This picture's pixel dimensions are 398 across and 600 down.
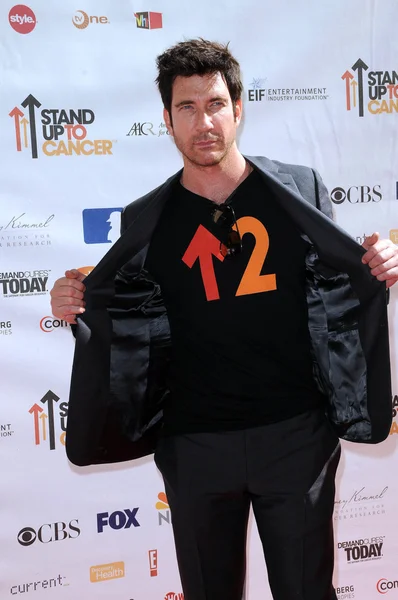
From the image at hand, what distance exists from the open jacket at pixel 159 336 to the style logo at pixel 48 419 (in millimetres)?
648

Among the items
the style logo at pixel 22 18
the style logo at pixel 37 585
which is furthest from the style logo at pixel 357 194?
the style logo at pixel 37 585

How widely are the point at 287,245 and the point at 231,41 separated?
3.47ft

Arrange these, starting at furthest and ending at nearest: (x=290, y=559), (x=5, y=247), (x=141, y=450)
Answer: (x=5, y=247)
(x=141, y=450)
(x=290, y=559)

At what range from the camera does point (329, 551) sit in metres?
1.67

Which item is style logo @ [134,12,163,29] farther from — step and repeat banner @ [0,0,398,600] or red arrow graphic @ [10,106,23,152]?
red arrow graphic @ [10,106,23,152]

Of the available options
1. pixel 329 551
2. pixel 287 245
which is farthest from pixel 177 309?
pixel 329 551

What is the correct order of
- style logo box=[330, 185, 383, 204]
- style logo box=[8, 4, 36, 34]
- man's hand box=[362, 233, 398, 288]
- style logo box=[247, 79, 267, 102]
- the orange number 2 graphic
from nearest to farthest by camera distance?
man's hand box=[362, 233, 398, 288] < the orange number 2 graphic < style logo box=[8, 4, 36, 34] < style logo box=[247, 79, 267, 102] < style logo box=[330, 185, 383, 204]

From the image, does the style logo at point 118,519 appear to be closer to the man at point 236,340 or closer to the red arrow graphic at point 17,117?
the man at point 236,340

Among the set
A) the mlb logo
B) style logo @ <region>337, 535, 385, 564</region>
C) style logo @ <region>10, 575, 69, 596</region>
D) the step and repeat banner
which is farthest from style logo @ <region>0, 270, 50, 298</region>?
style logo @ <region>337, 535, 385, 564</region>

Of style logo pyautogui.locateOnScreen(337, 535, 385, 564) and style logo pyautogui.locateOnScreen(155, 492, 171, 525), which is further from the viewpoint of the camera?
style logo pyautogui.locateOnScreen(337, 535, 385, 564)

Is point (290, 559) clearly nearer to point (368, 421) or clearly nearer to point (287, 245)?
point (368, 421)

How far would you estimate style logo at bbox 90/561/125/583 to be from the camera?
8.10 ft

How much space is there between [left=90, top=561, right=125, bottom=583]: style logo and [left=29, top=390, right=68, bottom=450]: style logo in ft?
1.53

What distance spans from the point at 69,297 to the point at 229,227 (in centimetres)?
40
